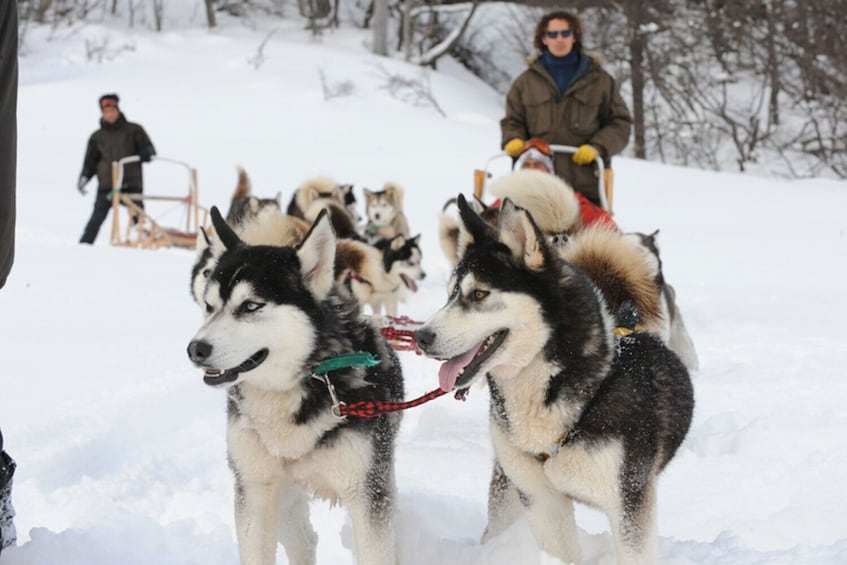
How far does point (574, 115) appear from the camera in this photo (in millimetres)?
5207

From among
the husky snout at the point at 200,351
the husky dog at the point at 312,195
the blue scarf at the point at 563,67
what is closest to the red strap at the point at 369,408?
the husky snout at the point at 200,351

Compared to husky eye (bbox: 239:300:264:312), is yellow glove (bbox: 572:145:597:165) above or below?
below

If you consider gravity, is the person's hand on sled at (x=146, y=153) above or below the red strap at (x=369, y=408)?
below

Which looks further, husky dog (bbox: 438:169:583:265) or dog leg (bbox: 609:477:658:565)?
husky dog (bbox: 438:169:583:265)

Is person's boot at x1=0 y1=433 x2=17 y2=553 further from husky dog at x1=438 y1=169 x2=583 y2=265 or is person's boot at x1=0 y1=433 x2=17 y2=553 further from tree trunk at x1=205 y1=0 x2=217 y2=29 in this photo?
tree trunk at x1=205 y1=0 x2=217 y2=29

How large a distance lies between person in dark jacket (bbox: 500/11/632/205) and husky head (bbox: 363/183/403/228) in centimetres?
381

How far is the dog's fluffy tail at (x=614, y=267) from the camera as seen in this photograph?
2736mm

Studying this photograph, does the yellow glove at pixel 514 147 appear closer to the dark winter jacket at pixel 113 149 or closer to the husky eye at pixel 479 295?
the husky eye at pixel 479 295

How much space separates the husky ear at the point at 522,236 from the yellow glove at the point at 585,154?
2820 millimetres

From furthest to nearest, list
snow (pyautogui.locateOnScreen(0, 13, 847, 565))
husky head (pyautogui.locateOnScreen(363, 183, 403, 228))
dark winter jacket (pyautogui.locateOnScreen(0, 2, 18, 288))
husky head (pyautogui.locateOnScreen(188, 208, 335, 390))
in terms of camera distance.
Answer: husky head (pyautogui.locateOnScreen(363, 183, 403, 228)) → snow (pyautogui.locateOnScreen(0, 13, 847, 565)) → husky head (pyautogui.locateOnScreen(188, 208, 335, 390)) → dark winter jacket (pyautogui.locateOnScreen(0, 2, 18, 288))

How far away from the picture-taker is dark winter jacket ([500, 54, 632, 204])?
5.12m

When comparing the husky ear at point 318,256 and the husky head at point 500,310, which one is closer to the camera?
the husky head at point 500,310

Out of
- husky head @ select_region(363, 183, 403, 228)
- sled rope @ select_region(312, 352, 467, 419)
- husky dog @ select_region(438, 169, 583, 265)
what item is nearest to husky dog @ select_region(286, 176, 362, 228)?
husky head @ select_region(363, 183, 403, 228)

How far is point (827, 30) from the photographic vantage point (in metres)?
16.6
